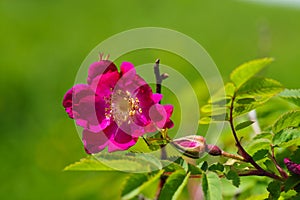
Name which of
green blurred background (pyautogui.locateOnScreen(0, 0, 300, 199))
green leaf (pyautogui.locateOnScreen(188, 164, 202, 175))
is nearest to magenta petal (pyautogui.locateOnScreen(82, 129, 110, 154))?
green leaf (pyautogui.locateOnScreen(188, 164, 202, 175))

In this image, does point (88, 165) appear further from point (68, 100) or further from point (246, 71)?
point (246, 71)

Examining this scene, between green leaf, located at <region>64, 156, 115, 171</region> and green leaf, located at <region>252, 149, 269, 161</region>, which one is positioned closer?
green leaf, located at <region>64, 156, 115, 171</region>

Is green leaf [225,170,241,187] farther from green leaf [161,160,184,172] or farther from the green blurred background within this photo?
the green blurred background

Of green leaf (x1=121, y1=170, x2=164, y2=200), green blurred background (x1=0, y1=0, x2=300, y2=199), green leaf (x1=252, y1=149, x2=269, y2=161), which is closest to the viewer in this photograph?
green leaf (x1=121, y1=170, x2=164, y2=200)

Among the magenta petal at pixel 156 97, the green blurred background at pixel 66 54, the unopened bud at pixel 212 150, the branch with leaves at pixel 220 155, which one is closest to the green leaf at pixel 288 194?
the branch with leaves at pixel 220 155

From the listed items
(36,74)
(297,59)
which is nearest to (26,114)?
(36,74)

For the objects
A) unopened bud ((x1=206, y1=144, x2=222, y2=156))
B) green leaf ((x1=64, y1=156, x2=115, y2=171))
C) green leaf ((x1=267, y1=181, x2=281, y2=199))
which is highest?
green leaf ((x1=64, y1=156, x2=115, y2=171))

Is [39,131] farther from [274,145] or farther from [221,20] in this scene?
[221,20]
